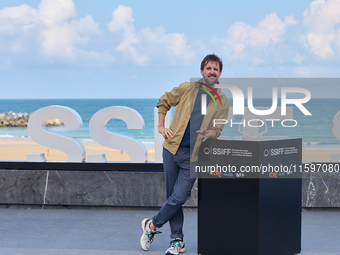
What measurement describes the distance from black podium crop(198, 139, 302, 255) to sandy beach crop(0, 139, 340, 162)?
39.2 ft

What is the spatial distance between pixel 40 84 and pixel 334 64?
26124 mm

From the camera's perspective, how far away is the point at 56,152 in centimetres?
2092

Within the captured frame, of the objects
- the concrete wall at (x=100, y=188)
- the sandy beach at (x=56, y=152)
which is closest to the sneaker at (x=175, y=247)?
the concrete wall at (x=100, y=188)

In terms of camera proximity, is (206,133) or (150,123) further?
(150,123)

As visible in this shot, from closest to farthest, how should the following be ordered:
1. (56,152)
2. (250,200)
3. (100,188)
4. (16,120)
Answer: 1. (250,200)
2. (100,188)
3. (56,152)
4. (16,120)

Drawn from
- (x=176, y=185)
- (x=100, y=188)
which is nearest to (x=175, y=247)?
(x=176, y=185)

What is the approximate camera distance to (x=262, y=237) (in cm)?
337

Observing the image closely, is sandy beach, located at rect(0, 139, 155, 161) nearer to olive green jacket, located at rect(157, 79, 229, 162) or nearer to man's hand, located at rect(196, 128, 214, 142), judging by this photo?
olive green jacket, located at rect(157, 79, 229, 162)

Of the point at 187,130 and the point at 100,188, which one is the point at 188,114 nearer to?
the point at 187,130

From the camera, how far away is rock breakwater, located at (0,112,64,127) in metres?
32.9

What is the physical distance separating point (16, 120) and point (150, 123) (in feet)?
36.9

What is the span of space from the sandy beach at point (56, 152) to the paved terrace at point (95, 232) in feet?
33.7

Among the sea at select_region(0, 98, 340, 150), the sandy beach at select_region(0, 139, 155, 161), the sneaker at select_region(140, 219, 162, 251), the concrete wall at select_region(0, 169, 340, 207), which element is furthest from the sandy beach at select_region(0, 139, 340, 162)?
the sneaker at select_region(140, 219, 162, 251)

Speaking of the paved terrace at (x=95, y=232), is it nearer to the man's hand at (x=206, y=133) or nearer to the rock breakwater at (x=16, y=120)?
the man's hand at (x=206, y=133)
